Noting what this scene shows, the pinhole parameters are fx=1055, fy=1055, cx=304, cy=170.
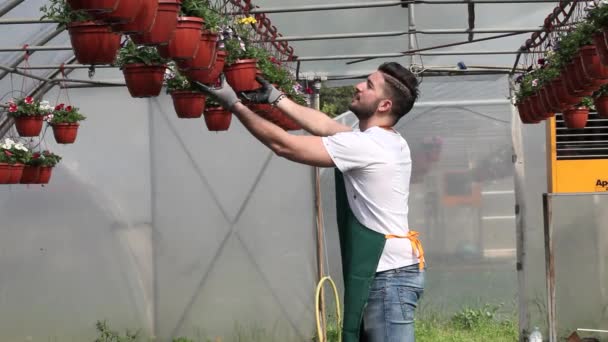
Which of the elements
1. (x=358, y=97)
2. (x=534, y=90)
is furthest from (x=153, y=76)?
(x=534, y=90)

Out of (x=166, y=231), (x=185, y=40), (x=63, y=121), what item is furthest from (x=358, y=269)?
(x=166, y=231)

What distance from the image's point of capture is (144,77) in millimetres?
4605

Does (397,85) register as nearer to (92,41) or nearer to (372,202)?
(372,202)

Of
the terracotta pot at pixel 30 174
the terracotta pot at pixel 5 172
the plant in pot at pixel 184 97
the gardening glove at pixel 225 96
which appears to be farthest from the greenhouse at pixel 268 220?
the gardening glove at pixel 225 96

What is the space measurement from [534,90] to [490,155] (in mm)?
2842

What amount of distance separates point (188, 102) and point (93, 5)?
2767mm

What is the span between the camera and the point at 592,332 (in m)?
8.84

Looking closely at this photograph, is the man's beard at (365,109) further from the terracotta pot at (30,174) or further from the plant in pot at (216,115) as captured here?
the terracotta pot at (30,174)

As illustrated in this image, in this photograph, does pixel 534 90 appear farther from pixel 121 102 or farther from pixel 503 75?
pixel 121 102

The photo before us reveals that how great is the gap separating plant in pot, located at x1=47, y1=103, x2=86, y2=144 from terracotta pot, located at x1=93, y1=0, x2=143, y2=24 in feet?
15.3

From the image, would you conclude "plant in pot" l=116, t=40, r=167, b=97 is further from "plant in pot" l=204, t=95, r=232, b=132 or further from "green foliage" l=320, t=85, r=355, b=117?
"green foliage" l=320, t=85, r=355, b=117

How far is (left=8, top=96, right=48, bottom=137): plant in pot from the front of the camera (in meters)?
7.41

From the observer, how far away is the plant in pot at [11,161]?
7.29 metres

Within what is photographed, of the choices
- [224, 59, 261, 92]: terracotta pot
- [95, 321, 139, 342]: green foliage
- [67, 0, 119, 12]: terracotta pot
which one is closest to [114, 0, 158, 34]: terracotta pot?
[67, 0, 119, 12]: terracotta pot
